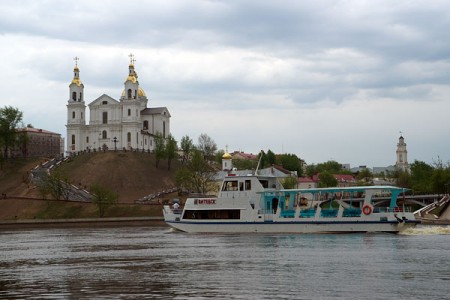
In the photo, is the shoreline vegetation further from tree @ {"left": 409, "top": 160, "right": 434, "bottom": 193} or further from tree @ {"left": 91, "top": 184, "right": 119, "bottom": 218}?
tree @ {"left": 409, "top": 160, "right": 434, "bottom": 193}

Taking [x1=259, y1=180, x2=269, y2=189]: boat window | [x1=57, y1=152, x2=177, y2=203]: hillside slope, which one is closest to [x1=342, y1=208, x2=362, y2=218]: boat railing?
[x1=259, y1=180, x2=269, y2=189]: boat window

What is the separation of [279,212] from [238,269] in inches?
1187

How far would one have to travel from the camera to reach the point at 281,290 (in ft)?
98.6

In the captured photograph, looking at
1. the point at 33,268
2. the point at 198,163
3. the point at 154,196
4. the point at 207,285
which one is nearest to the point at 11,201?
the point at 154,196

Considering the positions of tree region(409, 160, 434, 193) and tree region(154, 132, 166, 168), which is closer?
tree region(409, 160, 434, 193)

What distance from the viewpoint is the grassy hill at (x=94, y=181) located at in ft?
388

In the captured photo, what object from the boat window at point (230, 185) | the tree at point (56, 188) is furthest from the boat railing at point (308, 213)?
the tree at point (56, 188)

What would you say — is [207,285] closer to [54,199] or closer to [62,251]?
[62,251]

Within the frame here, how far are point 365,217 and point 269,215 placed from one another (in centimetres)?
915

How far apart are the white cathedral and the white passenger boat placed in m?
96.9

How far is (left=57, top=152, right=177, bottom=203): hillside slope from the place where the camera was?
142 m

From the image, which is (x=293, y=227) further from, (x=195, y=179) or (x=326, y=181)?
(x=326, y=181)

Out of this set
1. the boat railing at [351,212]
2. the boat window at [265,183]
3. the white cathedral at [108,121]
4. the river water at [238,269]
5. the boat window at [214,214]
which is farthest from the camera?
the white cathedral at [108,121]

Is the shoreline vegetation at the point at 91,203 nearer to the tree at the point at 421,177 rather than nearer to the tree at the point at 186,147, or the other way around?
the tree at the point at 186,147
